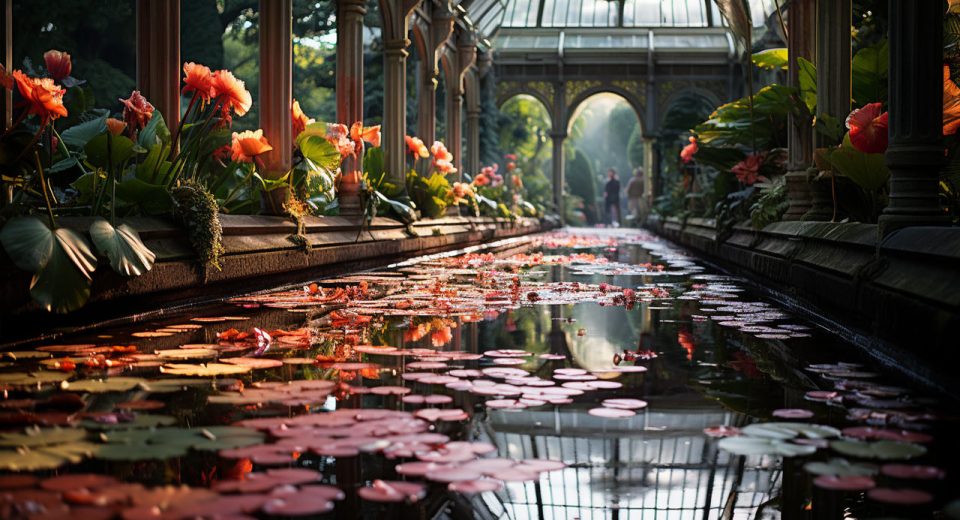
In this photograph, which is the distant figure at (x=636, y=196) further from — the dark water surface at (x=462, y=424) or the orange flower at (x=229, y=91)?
the dark water surface at (x=462, y=424)

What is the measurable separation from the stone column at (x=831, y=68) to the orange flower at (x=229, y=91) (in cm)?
332

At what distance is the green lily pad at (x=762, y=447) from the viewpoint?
1912 millimetres

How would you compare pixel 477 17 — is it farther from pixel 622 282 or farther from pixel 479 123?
pixel 622 282

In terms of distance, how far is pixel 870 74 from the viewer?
6574mm

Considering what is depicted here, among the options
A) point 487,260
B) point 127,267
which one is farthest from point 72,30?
point 127,267

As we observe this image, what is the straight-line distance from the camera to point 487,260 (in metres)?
9.23

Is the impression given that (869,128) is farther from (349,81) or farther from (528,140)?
(528,140)

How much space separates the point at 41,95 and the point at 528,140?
25.1 meters

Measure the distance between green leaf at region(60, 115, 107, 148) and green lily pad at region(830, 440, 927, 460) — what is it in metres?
3.72

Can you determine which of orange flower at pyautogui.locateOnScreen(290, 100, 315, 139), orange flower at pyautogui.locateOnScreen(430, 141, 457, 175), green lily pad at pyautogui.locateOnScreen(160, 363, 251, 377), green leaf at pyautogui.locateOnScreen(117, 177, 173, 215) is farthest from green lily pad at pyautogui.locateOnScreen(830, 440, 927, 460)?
orange flower at pyautogui.locateOnScreen(430, 141, 457, 175)

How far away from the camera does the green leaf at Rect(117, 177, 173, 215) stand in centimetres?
452

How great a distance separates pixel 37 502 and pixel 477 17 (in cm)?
1829

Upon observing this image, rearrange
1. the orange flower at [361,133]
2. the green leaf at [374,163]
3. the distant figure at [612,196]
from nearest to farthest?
the orange flower at [361,133] < the green leaf at [374,163] < the distant figure at [612,196]

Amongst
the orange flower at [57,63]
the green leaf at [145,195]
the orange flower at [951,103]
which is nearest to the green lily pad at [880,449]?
the orange flower at [951,103]
